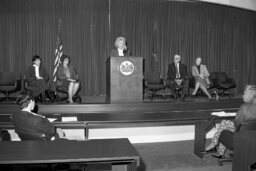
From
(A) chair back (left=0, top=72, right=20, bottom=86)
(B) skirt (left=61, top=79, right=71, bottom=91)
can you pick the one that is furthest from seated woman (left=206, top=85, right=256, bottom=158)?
(A) chair back (left=0, top=72, right=20, bottom=86)

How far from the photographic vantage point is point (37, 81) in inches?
227

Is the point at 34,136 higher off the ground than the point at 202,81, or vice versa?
the point at 202,81

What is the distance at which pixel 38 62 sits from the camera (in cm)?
603

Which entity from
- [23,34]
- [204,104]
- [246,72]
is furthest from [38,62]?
[246,72]

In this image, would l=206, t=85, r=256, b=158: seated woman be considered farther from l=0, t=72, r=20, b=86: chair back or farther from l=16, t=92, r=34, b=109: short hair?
l=0, t=72, r=20, b=86: chair back

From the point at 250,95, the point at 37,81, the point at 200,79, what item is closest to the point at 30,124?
the point at 250,95

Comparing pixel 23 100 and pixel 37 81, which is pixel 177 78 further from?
pixel 23 100

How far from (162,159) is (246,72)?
759 cm

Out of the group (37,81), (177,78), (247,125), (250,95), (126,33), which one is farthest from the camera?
(126,33)

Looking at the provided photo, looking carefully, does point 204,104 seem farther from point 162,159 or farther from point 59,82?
point 59,82

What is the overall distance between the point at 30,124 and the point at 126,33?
6208mm

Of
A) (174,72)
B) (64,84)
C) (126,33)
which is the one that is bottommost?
(64,84)

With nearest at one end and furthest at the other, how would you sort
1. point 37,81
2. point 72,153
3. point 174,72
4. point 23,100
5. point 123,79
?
point 72,153 → point 23,100 → point 123,79 → point 37,81 → point 174,72

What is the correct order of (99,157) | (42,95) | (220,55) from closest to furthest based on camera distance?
(99,157)
(42,95)
(220,55)
